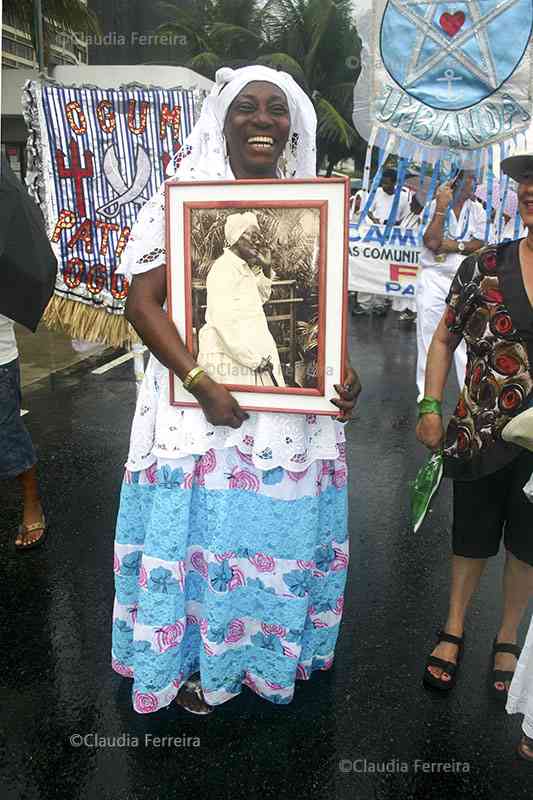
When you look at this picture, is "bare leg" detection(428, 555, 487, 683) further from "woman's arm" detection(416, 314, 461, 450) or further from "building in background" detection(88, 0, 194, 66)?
"building in background" detection(88, 0, 194, 66)

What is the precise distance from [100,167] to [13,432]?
1.52 metres

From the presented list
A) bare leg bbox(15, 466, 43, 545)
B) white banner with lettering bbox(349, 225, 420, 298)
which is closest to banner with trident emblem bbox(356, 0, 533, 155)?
bare leg bbox(15, 466, 43, 545)

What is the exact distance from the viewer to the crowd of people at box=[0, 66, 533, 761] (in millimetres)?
1818

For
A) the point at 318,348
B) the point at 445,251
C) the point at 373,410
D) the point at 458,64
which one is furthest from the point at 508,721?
the point at 373,410

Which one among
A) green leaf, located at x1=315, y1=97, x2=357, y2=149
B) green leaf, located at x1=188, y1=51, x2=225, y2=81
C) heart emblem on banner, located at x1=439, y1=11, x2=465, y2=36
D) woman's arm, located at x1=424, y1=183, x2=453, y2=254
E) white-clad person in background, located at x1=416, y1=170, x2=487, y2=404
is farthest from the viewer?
green leaf, located at x1=315, y1=97, x2=357, y2=149

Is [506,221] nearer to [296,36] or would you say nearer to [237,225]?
[237,225]

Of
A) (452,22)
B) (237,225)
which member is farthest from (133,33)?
(237,225)

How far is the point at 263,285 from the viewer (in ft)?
5.73

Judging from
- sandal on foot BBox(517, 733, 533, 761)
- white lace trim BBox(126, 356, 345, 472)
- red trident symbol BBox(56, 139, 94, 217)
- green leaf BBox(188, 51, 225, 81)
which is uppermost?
green leaf BBox(188, 51, 225, 81)

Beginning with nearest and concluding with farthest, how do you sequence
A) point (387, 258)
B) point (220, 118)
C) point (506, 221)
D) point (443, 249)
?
1. point (220, 118)
2. point (506, 221)
3. point (443, 249)
4. point (387, 258)

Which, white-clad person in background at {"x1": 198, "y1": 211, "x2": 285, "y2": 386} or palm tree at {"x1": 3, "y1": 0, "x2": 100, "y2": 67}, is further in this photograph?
palm tree at {"x1": 3, "y1": 0, "x2": 100, "y2": 67}

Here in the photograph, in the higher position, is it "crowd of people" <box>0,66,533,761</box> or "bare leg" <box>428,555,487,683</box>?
"crowd of people" <box>0,66,533,761</box>

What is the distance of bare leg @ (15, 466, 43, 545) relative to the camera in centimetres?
319

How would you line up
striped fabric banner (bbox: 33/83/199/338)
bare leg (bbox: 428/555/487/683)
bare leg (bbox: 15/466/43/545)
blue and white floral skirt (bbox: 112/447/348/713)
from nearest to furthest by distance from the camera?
blue and white floral skirt (bbox: 112/447/348/713) → bare leg (bbox: 428/555/487/683) → bare leg (bbox: 15/466/43/545) → striped fabric banner (bbox: 33/83/199/338)
